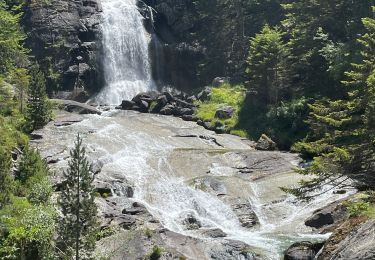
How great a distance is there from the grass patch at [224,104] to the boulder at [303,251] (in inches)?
1197

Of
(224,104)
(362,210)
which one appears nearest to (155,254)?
(362,210)

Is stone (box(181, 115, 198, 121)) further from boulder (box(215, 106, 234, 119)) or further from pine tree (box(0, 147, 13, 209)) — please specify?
pine tree (box(0, 147, 13, 209))

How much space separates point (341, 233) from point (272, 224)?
13126mm

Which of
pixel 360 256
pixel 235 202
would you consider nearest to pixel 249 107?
pixel 235 202

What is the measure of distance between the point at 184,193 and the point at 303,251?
1307 cm

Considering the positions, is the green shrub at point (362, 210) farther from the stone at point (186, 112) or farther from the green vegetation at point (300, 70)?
the stone at point (186, 112)

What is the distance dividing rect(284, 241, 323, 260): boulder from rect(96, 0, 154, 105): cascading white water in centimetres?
4757

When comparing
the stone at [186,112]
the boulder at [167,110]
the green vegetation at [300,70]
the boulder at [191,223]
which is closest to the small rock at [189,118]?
the green vegetation at [300,70]

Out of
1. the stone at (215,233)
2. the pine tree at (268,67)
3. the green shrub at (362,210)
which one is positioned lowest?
the stone at (215,233)

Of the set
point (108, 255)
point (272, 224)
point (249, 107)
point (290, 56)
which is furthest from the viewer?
point (249, 107)

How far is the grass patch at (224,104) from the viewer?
5397 cm

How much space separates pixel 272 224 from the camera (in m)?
30.1

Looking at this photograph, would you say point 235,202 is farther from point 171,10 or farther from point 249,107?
point 171,10

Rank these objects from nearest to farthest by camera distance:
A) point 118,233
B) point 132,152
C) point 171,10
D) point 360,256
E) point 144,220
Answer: point 360,256 → point 118,233 → point 144,220 → point 132,152 → point 171,10
